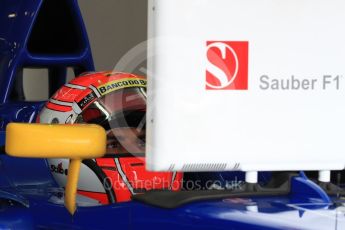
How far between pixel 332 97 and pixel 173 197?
0.27 m

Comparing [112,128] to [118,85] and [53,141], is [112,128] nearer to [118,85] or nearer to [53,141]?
[118,85]

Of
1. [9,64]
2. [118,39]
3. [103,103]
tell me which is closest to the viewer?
[103,103]

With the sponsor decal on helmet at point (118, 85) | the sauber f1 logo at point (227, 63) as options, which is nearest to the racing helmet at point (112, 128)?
the sponsor decal on helmet at point (118, 85)

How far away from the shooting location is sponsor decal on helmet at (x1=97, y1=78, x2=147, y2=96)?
129cm

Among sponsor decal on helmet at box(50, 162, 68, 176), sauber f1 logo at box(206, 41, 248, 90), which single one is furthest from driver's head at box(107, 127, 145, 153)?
sauber f1 logo at box(206, 41, 248, 90)

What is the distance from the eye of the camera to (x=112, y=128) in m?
1.25

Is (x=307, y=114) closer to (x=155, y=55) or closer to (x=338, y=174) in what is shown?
(x=155, y=55)

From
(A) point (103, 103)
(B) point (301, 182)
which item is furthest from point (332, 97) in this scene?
(A) point (103, 103)

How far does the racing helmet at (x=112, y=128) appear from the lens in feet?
3.87

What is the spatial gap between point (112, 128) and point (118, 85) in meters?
0.10

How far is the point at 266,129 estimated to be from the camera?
71 centimetres

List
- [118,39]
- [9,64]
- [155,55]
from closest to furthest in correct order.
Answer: [155,55] → [9,64] → [118,39]

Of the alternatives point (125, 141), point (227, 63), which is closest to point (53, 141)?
point (227, 63)

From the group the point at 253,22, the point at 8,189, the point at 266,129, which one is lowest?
the point at 8,189
